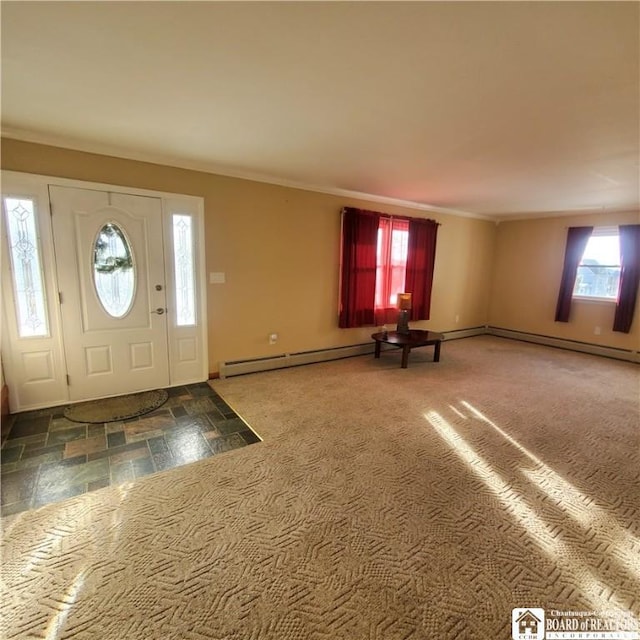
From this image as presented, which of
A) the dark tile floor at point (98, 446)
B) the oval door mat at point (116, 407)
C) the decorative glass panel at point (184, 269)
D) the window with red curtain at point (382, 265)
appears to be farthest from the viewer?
the window with red curtain at point (382, 265)

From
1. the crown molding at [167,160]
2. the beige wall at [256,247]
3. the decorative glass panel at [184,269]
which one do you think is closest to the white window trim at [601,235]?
the beige wall at [256,247]

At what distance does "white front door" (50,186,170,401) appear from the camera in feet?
10.1

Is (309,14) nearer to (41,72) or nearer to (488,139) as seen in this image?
(41,72)

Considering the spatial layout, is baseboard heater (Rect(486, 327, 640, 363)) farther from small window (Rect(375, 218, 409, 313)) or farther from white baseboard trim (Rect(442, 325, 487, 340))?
small window (Rect(375, 218, 409, 313))

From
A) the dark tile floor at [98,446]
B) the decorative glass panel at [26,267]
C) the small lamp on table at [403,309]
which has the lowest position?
the dark tile floor at [98,446]

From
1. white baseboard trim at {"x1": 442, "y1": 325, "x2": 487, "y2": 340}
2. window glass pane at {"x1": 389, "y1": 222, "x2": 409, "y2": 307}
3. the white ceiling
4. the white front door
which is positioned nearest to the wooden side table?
window glass pane at {"x1": 389, "y1": 222, "x2": 409, "y2": 307}

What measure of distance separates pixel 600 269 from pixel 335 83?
595 cm

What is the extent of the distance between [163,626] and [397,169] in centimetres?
390

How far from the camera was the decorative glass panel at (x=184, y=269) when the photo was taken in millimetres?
3588

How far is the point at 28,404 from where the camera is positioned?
3.06 meters

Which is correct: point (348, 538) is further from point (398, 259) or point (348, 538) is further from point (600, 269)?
point (600, 269)

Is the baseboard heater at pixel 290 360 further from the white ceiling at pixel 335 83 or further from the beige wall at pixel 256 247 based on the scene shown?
the white ceiling at pixel 335 83

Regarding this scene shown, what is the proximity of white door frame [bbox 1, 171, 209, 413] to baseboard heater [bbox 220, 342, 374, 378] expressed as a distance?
717 mm

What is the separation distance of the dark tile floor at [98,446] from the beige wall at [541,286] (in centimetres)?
605
